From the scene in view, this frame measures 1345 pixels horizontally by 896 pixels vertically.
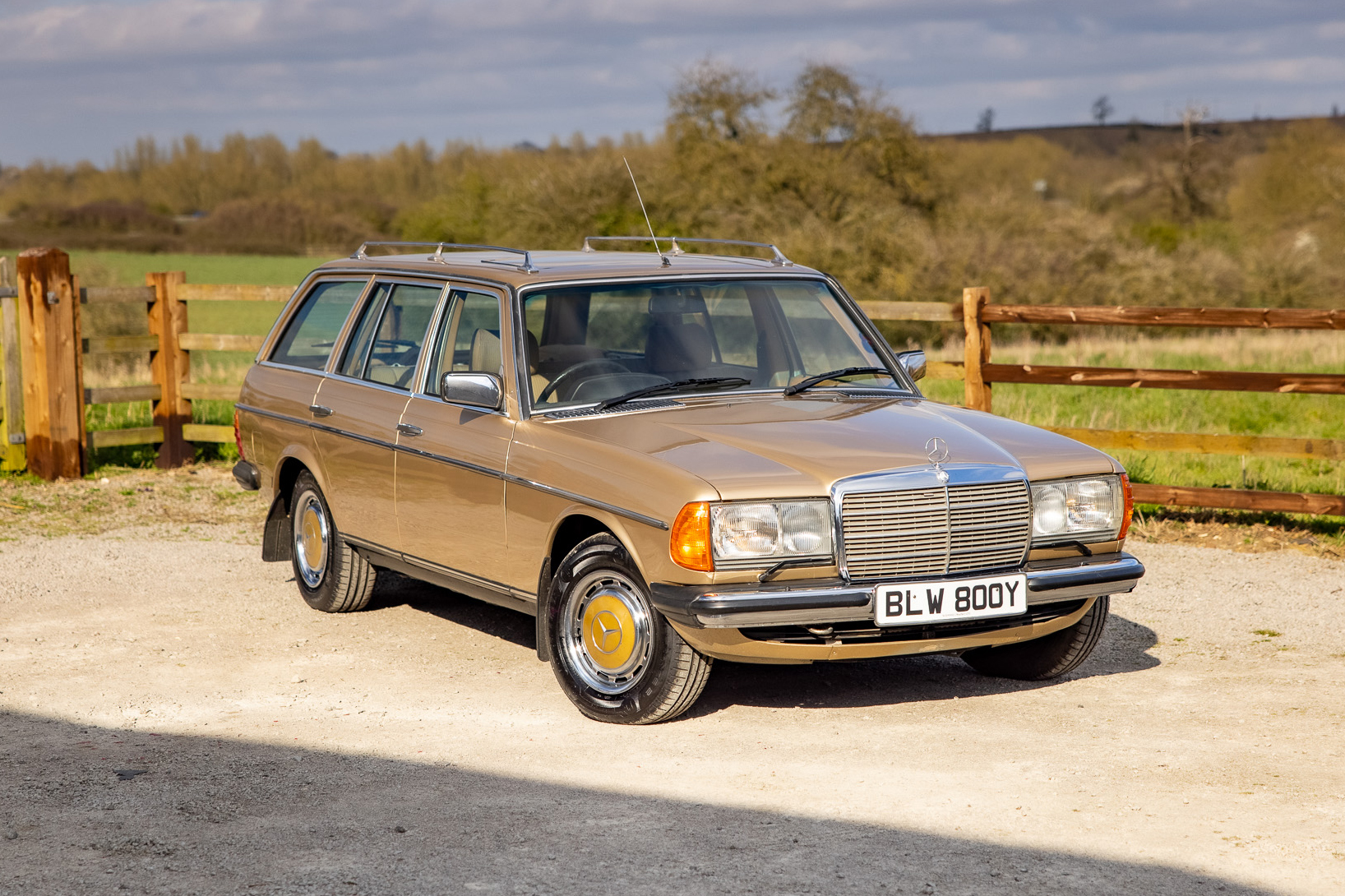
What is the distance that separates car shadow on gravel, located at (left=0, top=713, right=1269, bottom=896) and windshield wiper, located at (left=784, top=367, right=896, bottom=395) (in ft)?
7.51

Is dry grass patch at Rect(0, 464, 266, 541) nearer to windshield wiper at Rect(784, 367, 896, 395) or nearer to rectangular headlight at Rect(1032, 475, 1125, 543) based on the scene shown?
windshield wiper at Rect(784, 367, 896, 395)

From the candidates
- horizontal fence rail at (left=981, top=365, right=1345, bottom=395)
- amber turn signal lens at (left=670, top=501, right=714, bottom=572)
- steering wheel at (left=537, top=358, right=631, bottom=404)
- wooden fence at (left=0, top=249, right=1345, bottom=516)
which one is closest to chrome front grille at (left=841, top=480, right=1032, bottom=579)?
amber turn signal lens at (left=670, top=501, right=714, bottom=572)

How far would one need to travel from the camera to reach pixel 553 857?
4.14 meters

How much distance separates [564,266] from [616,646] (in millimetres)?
1935

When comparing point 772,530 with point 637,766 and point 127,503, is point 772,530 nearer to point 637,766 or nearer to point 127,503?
point 637,766

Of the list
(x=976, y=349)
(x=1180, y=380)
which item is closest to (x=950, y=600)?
(x=1180, y=380)

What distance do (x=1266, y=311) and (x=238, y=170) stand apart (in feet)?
343

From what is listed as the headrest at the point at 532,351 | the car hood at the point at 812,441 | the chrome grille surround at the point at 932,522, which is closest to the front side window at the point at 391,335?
the headrest at the point at 532,351

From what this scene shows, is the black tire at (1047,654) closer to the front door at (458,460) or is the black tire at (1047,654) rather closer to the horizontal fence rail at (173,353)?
the front door at (458,460)

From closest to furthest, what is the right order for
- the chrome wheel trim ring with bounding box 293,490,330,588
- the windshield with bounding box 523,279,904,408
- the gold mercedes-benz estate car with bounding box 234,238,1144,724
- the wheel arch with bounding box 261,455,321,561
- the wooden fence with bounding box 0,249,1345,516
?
the gold mercedes-benz estate car with bounding box 234,238,1144,724 → the windshield with bounding box 523,279,904,408 → the chrome wheel trim ring with bounding box 293,490,330,588 → the wheel arch with bounding box 261,455,321,561 → the wooden fence with bounding box 0,249,1345,516

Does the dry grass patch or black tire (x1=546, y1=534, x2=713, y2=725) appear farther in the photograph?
the dry grass patch

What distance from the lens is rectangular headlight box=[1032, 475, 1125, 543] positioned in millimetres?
5648

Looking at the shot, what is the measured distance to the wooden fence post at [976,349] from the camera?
1036 cm

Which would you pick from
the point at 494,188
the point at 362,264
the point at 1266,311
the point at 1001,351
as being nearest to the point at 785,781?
the point at 362,264
